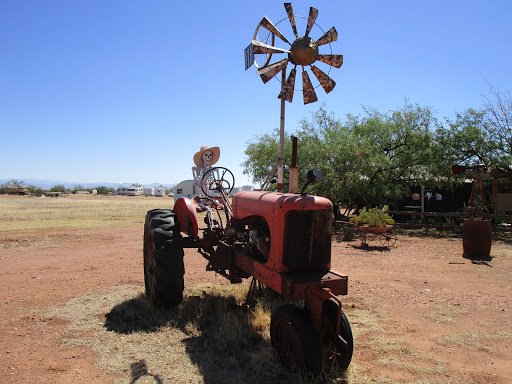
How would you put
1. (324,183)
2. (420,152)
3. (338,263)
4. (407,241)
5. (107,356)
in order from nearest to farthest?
(107,356), (338,263), (407,241), (324,183), (420,152)

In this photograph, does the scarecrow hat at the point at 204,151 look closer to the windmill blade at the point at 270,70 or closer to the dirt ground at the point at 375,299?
the windmill blade at the point at 270,70

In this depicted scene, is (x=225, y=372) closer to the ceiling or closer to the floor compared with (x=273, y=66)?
closer to the floor

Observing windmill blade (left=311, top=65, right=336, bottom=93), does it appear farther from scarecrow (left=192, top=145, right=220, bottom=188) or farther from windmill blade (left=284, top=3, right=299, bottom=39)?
scarecrow (left=192, top=145, right=220, bottom=188)

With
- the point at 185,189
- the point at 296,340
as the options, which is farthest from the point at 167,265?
the point at 185,189

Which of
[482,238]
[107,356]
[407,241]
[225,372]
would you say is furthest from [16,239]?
[482,238]

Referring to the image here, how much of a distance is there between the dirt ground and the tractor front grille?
1090mm

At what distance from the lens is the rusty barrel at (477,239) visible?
30.1ft

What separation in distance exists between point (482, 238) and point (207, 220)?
23.2 ft

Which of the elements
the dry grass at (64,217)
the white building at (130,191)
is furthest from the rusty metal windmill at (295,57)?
the white building at (130,191)

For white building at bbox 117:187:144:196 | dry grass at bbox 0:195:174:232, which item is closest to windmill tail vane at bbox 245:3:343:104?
dry grass at bbox 0:195:174:232

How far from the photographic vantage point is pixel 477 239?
9.21 meters

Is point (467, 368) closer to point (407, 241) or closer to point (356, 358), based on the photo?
point (356, 358)

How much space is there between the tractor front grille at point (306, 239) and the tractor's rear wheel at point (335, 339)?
1.40ft

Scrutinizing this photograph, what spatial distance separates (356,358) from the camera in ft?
12.6
